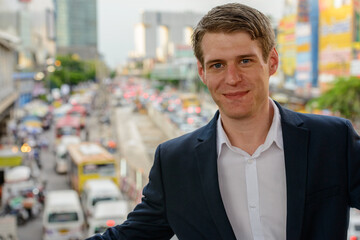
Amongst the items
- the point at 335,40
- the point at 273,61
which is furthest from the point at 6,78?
the point at 273,61

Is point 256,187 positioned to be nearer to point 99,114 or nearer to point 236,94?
point 236,94

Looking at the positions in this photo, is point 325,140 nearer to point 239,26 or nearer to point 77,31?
point 239,26

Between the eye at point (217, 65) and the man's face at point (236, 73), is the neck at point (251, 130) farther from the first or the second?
the eye at point (217, 65)

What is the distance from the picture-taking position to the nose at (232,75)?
1.57 metres

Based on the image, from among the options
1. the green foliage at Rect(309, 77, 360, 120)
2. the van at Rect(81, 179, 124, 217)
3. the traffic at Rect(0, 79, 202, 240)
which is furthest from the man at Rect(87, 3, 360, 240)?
the green foliage at Rect(309, 77, 360, 120)

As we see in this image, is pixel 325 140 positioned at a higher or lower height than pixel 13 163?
higher

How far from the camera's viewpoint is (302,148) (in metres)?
1.59

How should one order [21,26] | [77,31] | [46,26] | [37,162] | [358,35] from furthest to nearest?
[77,31]
[46,26]
[21,26]
[358,35]
[37,162]

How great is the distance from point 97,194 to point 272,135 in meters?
12.5

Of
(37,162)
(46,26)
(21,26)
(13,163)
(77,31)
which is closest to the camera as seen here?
(13,163)

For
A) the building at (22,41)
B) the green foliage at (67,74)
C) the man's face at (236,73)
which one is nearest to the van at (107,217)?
the man's face at (236,73)

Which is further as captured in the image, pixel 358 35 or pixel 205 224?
pixel 358 35

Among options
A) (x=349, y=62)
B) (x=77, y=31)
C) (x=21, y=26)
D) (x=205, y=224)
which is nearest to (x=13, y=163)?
(x=205, y=224)

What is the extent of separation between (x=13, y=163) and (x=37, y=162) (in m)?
5.18
